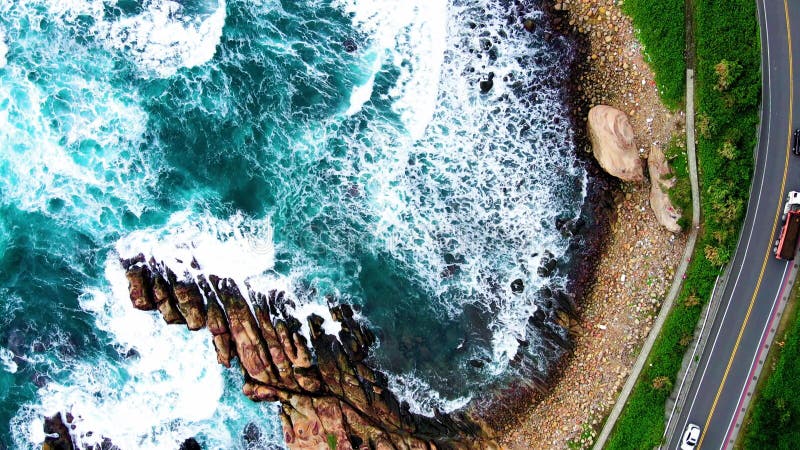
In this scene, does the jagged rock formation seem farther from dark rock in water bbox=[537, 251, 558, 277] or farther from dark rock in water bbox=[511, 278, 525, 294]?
dark rock in water bbox=[537, 251, 558, 277]

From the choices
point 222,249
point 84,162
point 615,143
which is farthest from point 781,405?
point 84,162

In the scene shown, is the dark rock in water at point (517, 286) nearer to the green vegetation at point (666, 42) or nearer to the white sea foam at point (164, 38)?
the green vegetation at point (666, 42)

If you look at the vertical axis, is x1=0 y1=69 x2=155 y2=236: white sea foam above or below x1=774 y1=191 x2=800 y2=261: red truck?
below

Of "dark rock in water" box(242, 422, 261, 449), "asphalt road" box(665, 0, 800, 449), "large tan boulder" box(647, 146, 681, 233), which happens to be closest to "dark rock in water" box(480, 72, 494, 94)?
"large tan boulder" box(647, 146, 681, 233)

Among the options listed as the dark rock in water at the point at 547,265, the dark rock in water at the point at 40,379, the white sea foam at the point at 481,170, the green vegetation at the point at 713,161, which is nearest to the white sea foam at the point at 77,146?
the dark rock in water at the point at 40,379

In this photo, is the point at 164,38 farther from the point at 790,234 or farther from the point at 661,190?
the point at 790,234
